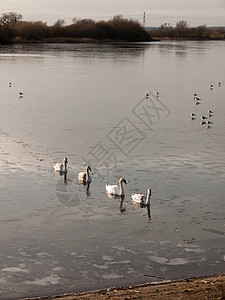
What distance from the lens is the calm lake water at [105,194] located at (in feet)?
38.1

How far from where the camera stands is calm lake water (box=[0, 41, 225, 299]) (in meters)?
11.6

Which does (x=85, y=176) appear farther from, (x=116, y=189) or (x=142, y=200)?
(x=142, y=200)

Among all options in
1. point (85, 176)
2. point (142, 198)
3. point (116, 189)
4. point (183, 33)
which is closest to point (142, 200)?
point (142, 198)

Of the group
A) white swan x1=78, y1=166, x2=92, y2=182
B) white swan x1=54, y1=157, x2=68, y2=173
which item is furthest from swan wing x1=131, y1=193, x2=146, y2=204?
white swan x1=54, y1=157, x2=68, y2=173

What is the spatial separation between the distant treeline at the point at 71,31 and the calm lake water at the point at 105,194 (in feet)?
303

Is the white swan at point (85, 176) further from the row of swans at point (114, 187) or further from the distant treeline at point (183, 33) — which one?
the distant treeline at point (183, 33)

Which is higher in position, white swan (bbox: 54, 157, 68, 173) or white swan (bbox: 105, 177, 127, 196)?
white swan (bbox: 54, 157, 68, 173)

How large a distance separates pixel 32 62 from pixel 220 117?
38.6 meters

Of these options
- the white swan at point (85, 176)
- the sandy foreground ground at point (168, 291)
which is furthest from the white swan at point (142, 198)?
the sandy foreground ground at point (168, 291)

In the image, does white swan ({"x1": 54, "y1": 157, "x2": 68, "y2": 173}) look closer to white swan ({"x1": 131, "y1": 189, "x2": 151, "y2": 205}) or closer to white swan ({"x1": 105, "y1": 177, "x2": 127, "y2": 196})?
white swan ({"x1": 105, "y1": 177, "x2": 127, "y2": 196})

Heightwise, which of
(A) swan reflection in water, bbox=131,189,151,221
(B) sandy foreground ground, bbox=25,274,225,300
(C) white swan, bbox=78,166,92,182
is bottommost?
(B) sandy foreground ground, bbox=25,274,225,300

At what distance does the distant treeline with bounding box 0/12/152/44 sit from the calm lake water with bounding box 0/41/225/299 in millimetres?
92265

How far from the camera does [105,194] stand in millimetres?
16281

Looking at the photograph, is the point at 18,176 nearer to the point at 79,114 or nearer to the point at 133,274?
the point at 133,274
